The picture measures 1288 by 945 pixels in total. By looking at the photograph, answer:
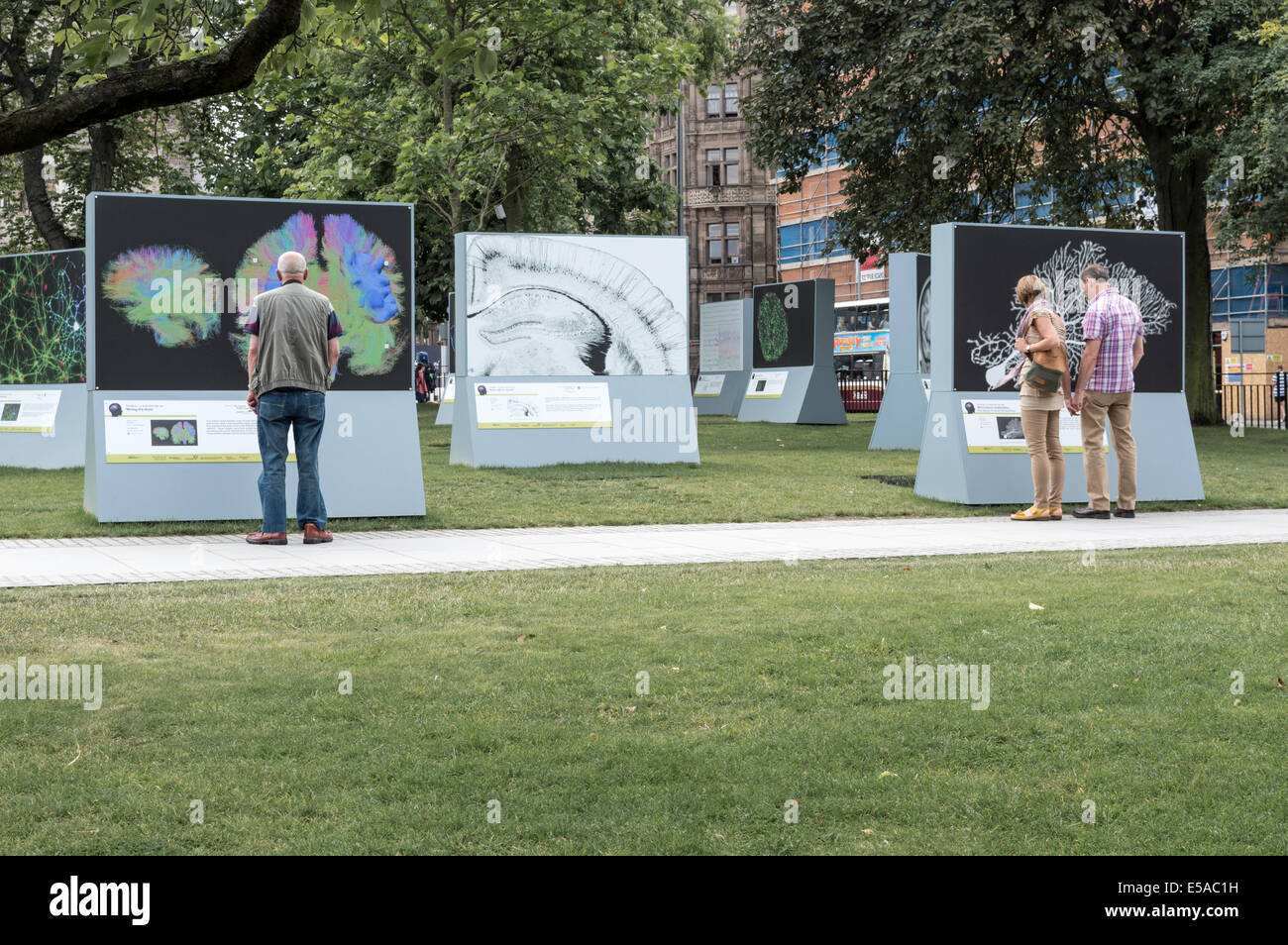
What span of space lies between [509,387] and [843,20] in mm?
14458

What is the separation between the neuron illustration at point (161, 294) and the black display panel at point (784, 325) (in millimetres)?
21064

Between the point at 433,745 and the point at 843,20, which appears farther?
the point at 843,20

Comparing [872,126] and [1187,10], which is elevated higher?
[1187,10]

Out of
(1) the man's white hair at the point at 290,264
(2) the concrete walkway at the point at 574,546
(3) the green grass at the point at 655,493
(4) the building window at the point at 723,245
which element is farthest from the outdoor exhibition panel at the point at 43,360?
(4) the building window at the point at 723,245

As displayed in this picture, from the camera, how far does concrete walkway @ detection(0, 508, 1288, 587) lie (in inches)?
388

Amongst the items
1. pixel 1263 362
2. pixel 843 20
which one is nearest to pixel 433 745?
pixel 843 20

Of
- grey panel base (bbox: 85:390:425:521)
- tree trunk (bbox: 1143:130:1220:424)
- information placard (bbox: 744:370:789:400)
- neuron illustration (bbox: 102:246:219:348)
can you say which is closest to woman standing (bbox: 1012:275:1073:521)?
grey panel base (bbox: 85:390:425:521)

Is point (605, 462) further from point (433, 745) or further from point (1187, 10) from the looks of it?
point (1187, 10)

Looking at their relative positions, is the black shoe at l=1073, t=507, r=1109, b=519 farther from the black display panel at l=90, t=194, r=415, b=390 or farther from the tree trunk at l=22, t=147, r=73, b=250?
the tree trunk at l=22, t=147, r=73, b=250

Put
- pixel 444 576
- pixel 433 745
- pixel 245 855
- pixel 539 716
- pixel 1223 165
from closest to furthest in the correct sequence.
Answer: pixel 245 855
pixel 433 745
pixel 539 716
pixel 444 576
pixel 1223 165

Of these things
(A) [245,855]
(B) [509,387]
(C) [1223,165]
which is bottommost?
(A) [245,855]

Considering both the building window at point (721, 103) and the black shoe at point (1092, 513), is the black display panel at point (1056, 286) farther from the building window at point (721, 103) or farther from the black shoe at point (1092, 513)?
the building window at point (721, 103)

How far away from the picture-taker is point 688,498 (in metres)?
15.0

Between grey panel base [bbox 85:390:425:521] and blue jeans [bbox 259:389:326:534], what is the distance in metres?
1.28
